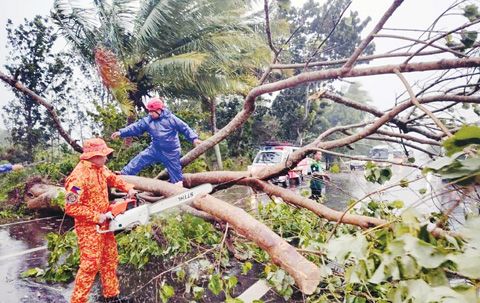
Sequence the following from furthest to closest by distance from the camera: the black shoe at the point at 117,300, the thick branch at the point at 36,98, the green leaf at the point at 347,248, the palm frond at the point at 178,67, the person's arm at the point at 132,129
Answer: the palm frond at the point at 178,67, the person's arm at the point at 132,129, the thick branch at the point at 36,98, the black shoe at the point at 117,300, the green leaf at the point at 347,248

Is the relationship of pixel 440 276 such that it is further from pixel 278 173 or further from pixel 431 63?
pixel 278 173

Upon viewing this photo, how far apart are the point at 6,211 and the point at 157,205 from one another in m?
6.23

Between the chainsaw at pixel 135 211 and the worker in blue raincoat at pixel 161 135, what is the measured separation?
1.16 meters

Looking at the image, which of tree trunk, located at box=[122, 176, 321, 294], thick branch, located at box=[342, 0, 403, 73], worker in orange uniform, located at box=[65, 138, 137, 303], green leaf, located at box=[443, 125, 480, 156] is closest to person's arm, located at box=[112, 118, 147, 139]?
worker in orange uniform, located at box=[65, 138, 137, 303]

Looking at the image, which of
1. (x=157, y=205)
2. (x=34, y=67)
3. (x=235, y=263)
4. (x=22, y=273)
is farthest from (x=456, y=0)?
(x=34, y=67)

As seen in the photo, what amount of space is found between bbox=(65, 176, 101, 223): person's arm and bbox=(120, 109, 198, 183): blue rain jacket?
159cm

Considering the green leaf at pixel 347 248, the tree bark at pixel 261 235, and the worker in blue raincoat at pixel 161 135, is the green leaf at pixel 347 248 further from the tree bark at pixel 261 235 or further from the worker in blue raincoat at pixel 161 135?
the worker in blue raincoat at pixel 161 135

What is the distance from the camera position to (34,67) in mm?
12797

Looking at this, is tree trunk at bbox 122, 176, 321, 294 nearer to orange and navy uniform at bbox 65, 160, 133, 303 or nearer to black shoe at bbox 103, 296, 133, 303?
orange and navy uniform at bbox 65, 160, 133, 303

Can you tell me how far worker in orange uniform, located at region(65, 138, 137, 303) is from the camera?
285 centimetres

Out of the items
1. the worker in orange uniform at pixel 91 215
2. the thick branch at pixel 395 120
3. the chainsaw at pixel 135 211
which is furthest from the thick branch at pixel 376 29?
the worker in orange uniform at pixel 91 215

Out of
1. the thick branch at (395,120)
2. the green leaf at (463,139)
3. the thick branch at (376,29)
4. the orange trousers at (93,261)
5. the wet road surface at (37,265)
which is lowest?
the wet road surface at (37,265)

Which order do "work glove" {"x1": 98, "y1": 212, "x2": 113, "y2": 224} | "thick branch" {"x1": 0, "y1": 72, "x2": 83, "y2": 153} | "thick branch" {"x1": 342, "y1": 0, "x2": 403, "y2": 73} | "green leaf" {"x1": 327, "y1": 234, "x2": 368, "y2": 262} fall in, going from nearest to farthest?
"green leaf" {"x1": 327, "y1": 234, "x2": 368, "y2": 262}
"thick branch" {"x1": 342, "y1": 0, "x2": 403, "y2": 73}
"work glove" {"x1": 98, "y1": 212, "x2": 113, "y2": 224}
"thick branch" {"x1": 0, "y1": 72, "x2": 83, "y2": 153}

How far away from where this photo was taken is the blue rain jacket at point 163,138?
452 centimetres
